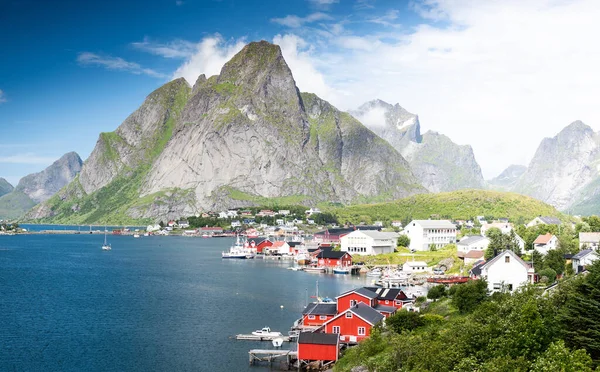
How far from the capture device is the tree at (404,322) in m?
34.9

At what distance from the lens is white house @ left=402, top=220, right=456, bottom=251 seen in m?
97.9

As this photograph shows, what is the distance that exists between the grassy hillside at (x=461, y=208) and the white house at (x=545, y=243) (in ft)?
182

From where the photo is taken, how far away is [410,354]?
2570 cm

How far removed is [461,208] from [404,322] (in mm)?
116942

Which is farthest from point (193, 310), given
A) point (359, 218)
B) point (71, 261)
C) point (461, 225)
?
point (359, 218)

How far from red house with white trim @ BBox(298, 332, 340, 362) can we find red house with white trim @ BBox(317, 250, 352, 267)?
53262 millimetres

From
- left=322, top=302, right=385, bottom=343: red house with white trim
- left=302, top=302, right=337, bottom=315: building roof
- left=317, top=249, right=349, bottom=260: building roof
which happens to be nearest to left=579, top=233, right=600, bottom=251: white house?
left=317, top=249, right=349, bottom=260: building roof

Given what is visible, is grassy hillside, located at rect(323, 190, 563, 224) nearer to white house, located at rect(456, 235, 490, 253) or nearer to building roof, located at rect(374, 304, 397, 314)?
white house, located at rect(456, 235, 490, 253)

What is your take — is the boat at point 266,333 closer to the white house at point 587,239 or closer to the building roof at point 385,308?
the building roof at point 385,308

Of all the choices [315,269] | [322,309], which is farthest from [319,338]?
[315,269]

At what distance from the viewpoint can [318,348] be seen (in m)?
36.3

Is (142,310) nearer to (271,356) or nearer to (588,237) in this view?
(271,356)

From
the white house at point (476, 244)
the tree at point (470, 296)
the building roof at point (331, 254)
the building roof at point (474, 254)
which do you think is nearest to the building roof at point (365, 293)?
the tree at point (470, 296)

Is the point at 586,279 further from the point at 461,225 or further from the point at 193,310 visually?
the point at 461,225
